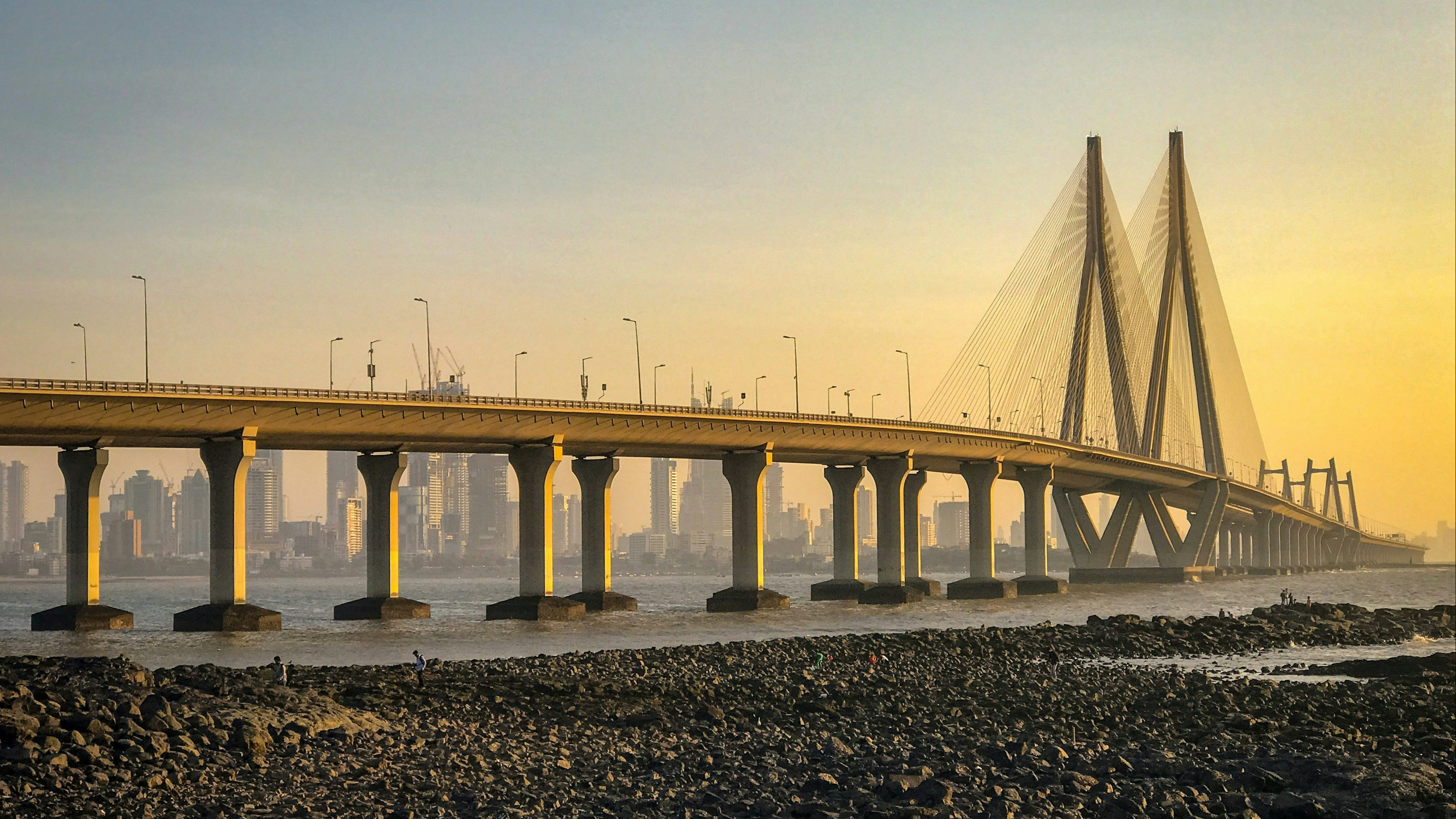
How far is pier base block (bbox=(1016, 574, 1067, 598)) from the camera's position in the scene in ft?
416

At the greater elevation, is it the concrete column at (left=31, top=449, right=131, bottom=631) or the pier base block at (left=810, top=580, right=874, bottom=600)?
the concrete column at (left=31, top=449, right=131, bottom=631)

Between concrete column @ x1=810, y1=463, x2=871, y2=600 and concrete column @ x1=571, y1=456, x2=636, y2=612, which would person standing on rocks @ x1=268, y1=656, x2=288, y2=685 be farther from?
concrete column @ x1=810, y1=463, x2=871, y2=600

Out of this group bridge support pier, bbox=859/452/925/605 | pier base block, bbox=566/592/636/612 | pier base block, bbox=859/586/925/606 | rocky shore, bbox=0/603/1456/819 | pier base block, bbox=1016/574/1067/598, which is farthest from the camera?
pier base block, bbox=1016/574/1067/598

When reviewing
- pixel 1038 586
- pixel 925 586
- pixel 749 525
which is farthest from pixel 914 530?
pixel 749 525

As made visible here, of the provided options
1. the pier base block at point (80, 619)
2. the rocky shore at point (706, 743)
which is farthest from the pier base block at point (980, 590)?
the rocky shore at point (706, 743)

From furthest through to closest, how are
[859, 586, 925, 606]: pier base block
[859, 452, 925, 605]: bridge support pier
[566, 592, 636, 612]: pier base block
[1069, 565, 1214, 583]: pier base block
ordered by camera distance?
[1069, 565, 1214, 583]: pier base block → [859, 452, 925, 605]: bridge support pier → [859, 586, 925, 606]: pier base block → [566, 592, 636, 612]: pier base block

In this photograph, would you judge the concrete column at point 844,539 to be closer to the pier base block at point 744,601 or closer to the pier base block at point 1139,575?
the pier base block at point 744,601

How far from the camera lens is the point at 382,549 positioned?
89.2 m

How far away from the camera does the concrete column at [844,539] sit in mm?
114250

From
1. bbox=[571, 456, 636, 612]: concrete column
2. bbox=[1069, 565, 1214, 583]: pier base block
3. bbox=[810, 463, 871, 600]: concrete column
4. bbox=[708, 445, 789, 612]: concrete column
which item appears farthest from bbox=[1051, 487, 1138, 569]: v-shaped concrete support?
bbox=[571, 456, 636, 612]: concrete column

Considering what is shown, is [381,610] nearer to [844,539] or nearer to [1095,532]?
[844,539]

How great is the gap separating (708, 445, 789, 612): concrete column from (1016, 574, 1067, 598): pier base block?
31.9m

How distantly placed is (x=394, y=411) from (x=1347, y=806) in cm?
5995

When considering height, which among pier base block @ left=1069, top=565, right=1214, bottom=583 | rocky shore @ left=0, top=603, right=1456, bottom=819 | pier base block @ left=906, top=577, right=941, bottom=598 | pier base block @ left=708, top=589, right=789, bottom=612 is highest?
rocky shore @ left=0, top=603, right=1456, bottom=819
